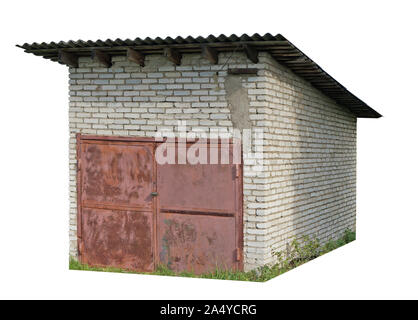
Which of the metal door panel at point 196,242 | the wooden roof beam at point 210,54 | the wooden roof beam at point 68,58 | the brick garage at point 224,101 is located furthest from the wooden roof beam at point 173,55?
the metal door panel at point 196,242

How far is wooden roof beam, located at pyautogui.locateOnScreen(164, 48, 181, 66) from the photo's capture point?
9852 millimetres

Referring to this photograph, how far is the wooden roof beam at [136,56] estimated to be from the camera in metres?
10.0

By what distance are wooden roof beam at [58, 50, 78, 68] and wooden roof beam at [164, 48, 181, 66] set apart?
1689 millimetres

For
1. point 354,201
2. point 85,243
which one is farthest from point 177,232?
point 354,201

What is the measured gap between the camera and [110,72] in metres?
10.6

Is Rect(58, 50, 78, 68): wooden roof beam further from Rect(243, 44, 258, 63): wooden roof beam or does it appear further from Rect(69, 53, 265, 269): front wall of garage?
Rect(243, 44, 258, 63): wooden roof beam

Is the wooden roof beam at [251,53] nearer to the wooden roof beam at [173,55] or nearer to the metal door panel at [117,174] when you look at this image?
the wooden roof beam at [173,55]

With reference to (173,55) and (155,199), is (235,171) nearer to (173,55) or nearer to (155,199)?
(155,199)

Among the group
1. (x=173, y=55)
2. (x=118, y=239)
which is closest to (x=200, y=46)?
(x=173, y=55)

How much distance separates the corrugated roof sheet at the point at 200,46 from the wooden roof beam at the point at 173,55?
0.07m

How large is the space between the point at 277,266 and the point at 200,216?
4.52 ft

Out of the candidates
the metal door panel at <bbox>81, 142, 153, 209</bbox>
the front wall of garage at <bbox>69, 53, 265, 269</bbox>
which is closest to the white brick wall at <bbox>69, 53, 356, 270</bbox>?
the front wall of garage at <bbox>69, 53, 265, 269</bbox>

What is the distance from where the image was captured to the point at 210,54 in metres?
9.75

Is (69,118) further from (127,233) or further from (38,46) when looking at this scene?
(127,233)
